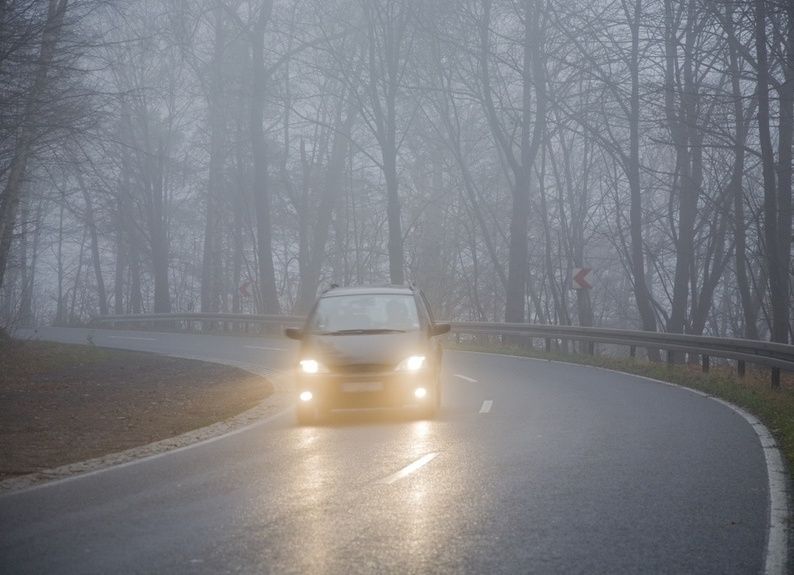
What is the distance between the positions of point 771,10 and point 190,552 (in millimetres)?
14505

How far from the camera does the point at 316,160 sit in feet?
171

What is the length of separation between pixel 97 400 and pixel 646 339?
12945mm

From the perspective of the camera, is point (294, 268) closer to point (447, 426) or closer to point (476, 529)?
point (447, 426)

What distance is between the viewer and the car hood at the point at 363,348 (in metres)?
13.3

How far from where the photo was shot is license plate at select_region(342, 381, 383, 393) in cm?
1315

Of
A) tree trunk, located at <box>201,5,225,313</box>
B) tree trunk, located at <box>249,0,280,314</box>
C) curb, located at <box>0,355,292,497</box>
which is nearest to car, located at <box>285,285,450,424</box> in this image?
curb, located at <box>0,355,292,497</box>

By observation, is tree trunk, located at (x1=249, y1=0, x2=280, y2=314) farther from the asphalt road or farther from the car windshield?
the asphalt road

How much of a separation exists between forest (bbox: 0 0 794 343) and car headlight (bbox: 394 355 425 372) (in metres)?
8.00

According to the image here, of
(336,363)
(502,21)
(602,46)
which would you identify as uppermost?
(502,21)

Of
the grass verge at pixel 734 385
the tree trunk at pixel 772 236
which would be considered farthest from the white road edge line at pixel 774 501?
the tree trunk at pixel 772 236

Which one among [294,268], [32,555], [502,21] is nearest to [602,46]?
[502,21]

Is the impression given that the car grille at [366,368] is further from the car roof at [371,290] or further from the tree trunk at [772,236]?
the tree trunk at [772,236]

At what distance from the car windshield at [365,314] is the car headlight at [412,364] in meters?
0.66

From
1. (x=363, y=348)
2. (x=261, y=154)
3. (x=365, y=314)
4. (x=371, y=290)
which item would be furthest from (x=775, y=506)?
(x=261, y=154)
